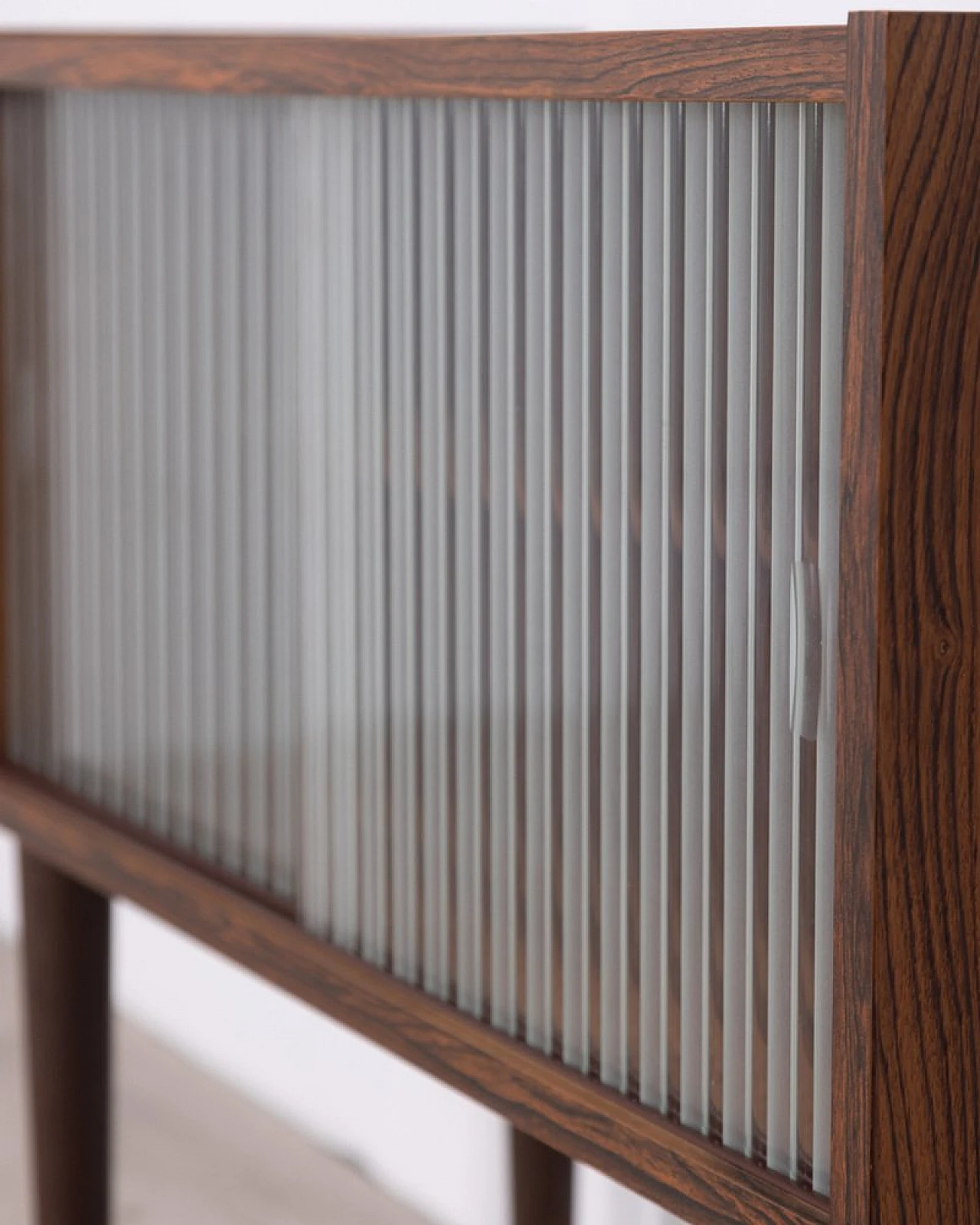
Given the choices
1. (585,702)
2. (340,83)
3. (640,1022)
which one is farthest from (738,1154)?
(340,83)

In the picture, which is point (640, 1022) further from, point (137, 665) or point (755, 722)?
point (137, 665)

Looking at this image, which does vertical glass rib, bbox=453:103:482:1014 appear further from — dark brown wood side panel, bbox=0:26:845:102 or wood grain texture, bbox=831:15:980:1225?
wood grain texture, bbox=831:15:980:1225

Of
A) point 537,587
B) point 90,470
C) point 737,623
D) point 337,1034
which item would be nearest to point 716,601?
point 737,623

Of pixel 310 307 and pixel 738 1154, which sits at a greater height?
pixel 310 307

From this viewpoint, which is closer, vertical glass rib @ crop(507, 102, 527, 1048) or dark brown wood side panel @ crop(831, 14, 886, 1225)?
dark brown wood side panel @ crop(831, 14, 886, 1225)

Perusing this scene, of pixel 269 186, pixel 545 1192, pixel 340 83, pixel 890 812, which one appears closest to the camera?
pixel 890 812

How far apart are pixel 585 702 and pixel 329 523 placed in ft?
0.66

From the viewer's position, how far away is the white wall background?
4.55ft

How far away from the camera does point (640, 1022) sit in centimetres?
78

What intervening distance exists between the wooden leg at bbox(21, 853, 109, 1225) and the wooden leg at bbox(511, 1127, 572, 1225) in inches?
10.3

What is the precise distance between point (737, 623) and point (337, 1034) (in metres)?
1.16

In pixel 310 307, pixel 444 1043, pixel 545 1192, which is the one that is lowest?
pixel 545 1192

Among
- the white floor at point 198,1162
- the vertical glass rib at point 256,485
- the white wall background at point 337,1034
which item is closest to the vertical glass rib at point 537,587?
the vertical glass rib at point 256,485

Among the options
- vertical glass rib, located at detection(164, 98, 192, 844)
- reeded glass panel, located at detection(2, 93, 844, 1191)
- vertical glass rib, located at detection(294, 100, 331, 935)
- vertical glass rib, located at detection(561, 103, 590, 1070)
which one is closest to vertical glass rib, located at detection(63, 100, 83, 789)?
reeded glass panel, located at detection(2, 93, 844, 1191)
